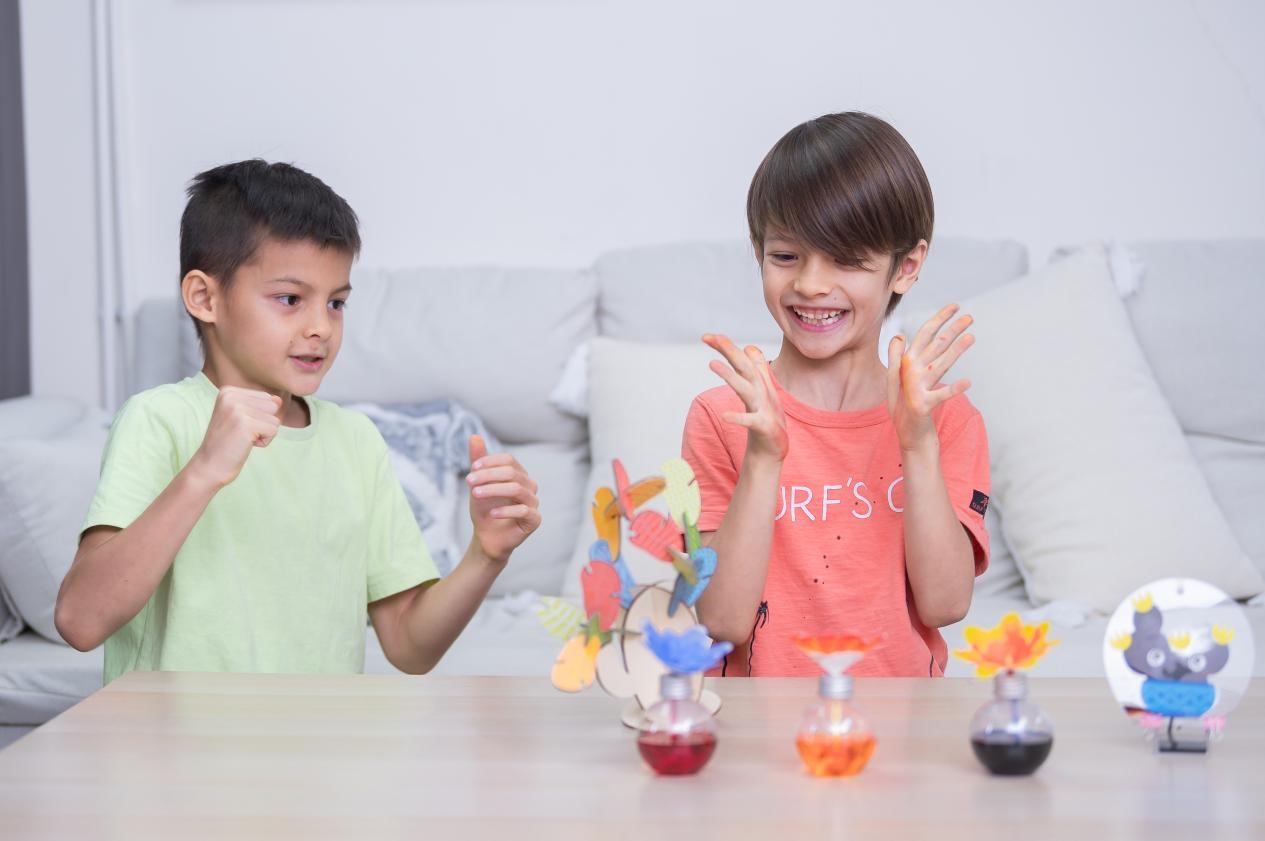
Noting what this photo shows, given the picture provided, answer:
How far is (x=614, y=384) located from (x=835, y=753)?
4.98 ft

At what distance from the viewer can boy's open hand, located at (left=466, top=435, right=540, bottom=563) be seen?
1106 millimetres

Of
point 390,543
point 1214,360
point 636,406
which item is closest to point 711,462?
point 390,543

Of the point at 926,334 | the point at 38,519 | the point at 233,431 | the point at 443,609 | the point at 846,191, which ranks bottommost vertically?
the point at 38,519

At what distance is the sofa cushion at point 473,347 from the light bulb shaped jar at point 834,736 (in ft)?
5.29

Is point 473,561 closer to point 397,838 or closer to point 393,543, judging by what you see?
point 393,543

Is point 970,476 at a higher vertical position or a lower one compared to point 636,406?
higher

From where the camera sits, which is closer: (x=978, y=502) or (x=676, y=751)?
(x=676, y=751)

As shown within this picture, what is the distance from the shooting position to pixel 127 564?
1149mm

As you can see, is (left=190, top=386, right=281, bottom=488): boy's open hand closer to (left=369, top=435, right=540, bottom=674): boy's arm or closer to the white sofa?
(left=369, top=435, right=540, bottom=674): boy's arm

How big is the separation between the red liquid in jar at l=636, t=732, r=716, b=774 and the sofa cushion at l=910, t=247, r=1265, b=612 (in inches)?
53.6

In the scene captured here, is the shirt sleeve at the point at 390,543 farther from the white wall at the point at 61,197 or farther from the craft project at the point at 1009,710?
the white wall at the point at 61,197

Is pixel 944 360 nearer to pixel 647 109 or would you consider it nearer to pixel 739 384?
pixel 739 384

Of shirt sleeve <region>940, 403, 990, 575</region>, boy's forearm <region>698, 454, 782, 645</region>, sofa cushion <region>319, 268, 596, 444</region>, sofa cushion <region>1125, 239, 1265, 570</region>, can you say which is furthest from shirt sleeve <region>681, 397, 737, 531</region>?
sofa cushion <region>1125, 239, 1265, 570</region>

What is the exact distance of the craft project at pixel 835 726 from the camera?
2.48ft
